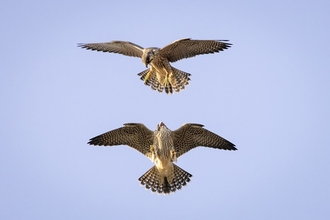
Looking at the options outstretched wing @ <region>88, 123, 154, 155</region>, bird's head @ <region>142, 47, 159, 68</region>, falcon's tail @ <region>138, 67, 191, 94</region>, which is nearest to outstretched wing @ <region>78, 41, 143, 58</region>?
bird's head @ <region>142, 47, 159, 68</region>

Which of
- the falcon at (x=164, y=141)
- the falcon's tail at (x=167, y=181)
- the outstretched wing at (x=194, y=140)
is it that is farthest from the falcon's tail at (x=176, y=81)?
the falcon's tail at (x=167, y=181)

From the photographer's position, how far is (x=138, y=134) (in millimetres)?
14602

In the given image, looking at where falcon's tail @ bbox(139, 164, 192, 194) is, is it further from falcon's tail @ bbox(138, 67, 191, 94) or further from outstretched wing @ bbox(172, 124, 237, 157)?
falcon's tail @ bbox(138, 67, 191, 94)

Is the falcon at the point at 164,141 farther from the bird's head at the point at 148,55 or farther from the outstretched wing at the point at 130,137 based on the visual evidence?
the bird's head at the point at 148,55

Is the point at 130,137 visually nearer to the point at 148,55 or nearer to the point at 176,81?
the point at 148,55

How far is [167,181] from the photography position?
15.0m

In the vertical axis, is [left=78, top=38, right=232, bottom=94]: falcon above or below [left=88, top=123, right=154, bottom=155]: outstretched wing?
above

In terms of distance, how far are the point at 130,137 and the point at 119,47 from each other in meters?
2.13

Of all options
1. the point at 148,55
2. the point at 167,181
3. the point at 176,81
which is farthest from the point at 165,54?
the point at 167,181

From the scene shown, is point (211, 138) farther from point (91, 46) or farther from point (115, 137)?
point (91, 46)

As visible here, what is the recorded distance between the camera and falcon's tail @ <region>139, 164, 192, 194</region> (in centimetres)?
1503

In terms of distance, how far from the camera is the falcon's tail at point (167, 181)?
1503cm

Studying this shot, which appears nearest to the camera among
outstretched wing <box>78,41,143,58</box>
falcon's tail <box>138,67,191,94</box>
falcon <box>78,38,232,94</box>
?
falcon <box>78,38,232,94</box>

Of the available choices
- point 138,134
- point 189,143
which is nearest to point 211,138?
point 189,143
